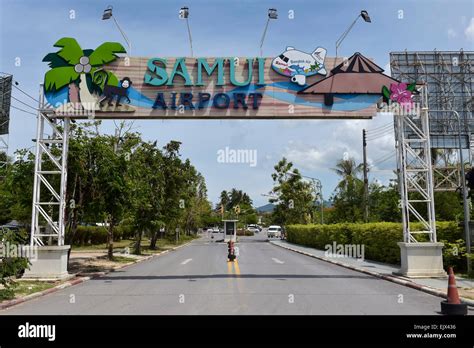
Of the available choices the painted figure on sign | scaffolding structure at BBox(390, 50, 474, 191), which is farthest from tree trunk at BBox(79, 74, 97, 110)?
scaffolding structure at BBox(390, 50, 474, 191)

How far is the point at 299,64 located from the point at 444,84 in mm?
22828

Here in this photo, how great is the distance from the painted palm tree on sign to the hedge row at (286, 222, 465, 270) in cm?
1418

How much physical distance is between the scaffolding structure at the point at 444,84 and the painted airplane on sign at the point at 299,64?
63.1 feet

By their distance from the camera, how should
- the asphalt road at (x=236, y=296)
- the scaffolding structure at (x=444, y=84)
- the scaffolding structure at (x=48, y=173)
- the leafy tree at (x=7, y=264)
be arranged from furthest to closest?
the scaffolding structure at (x=444, y=84) < the scaffolding structure at (x=48, y=173) < the leafy tree at (x=7, y=264) < the asphalt road at (x=236, y=296)

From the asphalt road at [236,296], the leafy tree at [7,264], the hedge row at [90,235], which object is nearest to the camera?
the asphalt road at [236,296]

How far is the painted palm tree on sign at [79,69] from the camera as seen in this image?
16656 millimetres

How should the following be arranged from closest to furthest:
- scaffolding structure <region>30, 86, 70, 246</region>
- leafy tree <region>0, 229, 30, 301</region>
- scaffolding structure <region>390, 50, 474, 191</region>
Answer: leafy tree <region>0, 229, 30, 301</region>, scaffolding structure <region>30, 86, 70, 246</region>, scaffolding structure <region>390, 50, 474, 191</region>

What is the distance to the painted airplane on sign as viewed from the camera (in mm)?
16688

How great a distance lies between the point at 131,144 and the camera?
→ 24.7 meters

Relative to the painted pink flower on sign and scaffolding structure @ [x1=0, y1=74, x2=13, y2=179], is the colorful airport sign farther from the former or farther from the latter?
scaffolding structure @ [x1=0, y1=74, x2=13, y2=179]

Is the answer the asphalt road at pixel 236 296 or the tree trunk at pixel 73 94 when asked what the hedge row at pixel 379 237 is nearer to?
the asphalt road at pixel 236 296

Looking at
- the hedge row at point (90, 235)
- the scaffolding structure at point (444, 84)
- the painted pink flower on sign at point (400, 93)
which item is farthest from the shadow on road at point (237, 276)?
the hedge row at point (90, 235)
